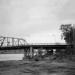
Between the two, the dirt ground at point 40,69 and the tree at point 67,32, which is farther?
the tree at point 67,32

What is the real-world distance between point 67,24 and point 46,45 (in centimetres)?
2694

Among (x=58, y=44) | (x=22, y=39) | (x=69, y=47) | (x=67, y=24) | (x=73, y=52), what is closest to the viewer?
(x=73, y=52)

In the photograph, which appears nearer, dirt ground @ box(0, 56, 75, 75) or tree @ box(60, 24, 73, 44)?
dirt ground @ box(0, 56, 75, 75)

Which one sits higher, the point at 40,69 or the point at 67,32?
the point at 67,32

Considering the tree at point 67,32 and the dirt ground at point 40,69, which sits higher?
the tree at point 67,32

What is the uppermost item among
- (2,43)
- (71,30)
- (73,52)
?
(71,30)

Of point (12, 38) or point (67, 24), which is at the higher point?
point (67, 24)

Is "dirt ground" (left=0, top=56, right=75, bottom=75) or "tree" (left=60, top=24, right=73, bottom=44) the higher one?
"tree" (left=60, top=24, right=73, bottom=44)

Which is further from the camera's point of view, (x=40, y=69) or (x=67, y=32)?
(x=67, y=32)

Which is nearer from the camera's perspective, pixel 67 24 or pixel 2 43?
pixel 2 43

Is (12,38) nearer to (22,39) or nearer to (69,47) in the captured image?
(22,39)

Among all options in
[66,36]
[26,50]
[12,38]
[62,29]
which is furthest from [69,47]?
[12,38]

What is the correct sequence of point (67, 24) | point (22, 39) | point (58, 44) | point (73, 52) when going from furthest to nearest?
point (22, 39), point (67, 24), point (58, 44), point (73, 52)

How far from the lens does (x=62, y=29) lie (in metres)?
112
